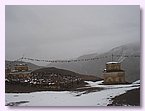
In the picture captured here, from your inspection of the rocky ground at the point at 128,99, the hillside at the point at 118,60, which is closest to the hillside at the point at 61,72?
the hillside at the point at 118,60

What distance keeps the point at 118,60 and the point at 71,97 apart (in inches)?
13.9

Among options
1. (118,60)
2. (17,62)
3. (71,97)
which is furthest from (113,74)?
(17,62)

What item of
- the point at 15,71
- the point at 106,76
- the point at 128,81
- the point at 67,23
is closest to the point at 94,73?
the point at 106,76

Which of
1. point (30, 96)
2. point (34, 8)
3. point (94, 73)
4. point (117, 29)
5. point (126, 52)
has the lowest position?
point (30, 96)

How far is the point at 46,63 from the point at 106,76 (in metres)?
0.37

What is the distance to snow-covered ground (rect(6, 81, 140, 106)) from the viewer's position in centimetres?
202

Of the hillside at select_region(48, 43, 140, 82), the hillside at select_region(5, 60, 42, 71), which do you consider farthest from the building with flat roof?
the hillside at select_region(5, 60, 42, 71)

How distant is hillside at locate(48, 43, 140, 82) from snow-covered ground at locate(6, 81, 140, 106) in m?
0.06

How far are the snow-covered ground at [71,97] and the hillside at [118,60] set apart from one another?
60 mm

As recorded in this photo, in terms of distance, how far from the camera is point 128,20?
2.03 m

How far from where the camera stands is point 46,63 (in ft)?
6.69

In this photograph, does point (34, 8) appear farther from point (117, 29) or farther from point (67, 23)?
point (117, 29)

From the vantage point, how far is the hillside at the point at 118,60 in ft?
6.57

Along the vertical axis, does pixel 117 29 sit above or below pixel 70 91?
above
